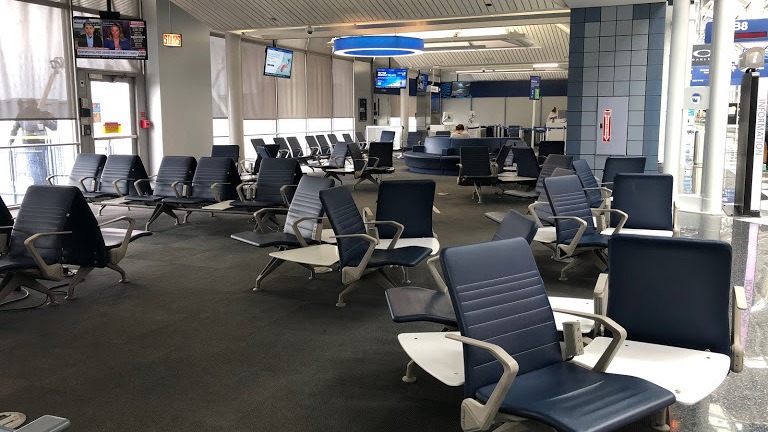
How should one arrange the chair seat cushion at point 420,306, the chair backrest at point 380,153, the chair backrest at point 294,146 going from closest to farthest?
the chair seat cushion at point 420,306 → the chair backrest at point 380,153 → the chair backrest at point 294,146

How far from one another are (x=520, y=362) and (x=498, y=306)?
0.25 metres

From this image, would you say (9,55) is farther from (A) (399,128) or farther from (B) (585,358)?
(A) (399,128)

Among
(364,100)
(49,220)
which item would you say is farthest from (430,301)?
(364,100)

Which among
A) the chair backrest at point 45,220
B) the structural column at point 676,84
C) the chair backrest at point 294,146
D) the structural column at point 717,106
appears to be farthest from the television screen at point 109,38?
the structural column at point 717,106

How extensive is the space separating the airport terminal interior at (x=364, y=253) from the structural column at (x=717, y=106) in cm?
4

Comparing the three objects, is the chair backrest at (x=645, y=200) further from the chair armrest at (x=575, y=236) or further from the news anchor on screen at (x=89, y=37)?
the news anchor on screen at (x=89, y=37)

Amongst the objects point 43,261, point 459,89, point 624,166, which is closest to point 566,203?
point 624,166

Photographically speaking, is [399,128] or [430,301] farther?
[399,128]

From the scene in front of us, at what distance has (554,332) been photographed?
2.80m

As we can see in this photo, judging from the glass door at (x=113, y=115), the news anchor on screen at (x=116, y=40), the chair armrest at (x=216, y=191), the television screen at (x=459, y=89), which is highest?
the television screen at (x=459, y=89)

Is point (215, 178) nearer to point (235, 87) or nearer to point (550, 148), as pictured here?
point (235, 87)

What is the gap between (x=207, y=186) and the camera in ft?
28.4

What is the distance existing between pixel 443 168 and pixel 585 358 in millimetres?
14172

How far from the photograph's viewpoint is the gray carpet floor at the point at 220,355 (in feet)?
10.9
